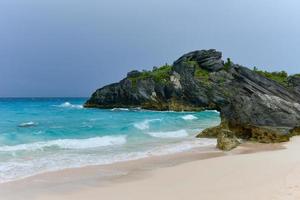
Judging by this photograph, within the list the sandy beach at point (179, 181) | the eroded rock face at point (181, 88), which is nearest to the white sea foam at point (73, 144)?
the sandy beach at point (179, 181)

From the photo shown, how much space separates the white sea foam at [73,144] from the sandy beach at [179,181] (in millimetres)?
7036

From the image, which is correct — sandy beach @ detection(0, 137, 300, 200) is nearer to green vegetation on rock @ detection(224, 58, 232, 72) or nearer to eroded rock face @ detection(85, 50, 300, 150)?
eroded rock face @ detection(85, 50, 300, 150)

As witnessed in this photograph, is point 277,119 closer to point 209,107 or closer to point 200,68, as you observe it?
point 209,107

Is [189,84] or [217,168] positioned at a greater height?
[189,84]

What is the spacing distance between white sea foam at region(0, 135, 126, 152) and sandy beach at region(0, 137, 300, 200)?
7.04 meters

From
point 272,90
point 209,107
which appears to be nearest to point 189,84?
point 209,107

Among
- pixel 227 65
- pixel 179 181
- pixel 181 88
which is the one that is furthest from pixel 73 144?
pixel 227 65

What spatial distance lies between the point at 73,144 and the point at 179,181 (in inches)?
489

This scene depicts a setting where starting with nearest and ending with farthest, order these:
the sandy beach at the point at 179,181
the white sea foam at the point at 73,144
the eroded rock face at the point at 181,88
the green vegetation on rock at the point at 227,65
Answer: the sandy beach at the point at 179,181
the white sea foam at the point at 73,144
the eroded rock face at the point at 181,88
the green vegetation on rock at the point at 227,65

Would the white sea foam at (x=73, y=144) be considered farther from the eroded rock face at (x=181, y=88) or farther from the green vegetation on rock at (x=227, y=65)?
the green vegetation on rock at (x=227, y=65)

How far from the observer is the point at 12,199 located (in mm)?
10273

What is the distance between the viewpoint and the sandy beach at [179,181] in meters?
10.3

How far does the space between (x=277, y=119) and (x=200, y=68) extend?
2044 inches

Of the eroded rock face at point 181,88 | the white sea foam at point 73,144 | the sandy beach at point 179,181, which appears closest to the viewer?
the sandy beach at point 179,181
